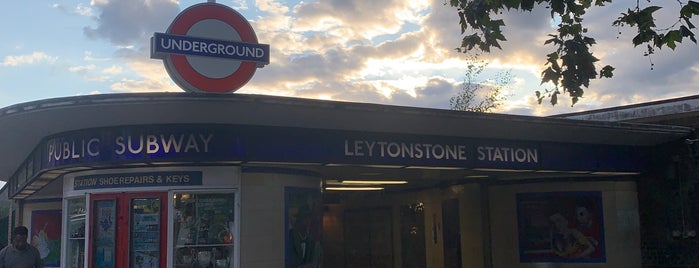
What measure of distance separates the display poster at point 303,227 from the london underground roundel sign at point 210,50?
2.16 metres

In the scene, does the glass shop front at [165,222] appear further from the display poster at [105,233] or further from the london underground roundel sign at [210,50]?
the london underground roundel sign at [210,50]

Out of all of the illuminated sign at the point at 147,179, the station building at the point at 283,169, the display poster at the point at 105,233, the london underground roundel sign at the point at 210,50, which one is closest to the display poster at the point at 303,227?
the station building at the point at 283,169

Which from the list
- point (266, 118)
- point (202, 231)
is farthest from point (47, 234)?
point (266, 118)

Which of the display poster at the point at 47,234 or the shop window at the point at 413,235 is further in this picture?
the shop window at the point at 413,235

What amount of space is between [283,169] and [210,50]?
7.59 feet

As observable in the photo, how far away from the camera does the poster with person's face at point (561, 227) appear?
52.8 feet

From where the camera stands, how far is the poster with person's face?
16094mm

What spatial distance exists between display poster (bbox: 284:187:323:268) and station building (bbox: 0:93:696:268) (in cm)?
3

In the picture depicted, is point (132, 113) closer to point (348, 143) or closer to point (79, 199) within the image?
point (79, 199)

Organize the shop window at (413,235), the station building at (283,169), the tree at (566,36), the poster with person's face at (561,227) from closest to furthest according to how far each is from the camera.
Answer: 1. the tree at (566,36)
2. the station building at (283,169)
3. the poster with person's face at (561,227)
4. the shop window at (413,235)

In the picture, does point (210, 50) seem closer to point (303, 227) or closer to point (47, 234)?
point (303, 227)

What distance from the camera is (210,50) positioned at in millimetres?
12016

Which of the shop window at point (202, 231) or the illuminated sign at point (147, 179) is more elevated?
the illuminated sign at point (147, 179)

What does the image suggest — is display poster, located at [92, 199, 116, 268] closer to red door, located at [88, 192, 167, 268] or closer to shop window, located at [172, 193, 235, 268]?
red door, located at [88, 192, 167, 268]
